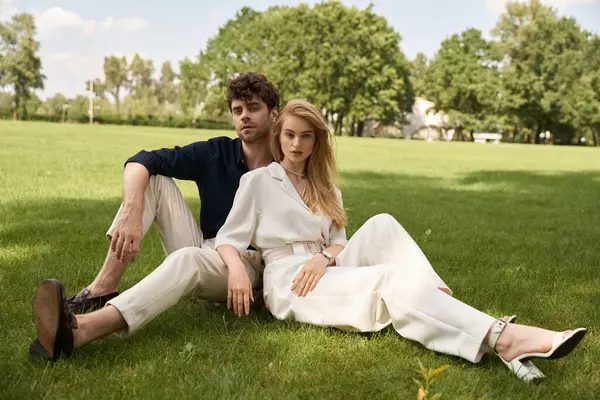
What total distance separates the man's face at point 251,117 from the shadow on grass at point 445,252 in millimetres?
1114

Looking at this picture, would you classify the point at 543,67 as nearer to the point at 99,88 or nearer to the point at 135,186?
the point at 135,186

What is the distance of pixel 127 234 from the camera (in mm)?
3455

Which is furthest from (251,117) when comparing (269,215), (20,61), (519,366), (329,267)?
(20,61)

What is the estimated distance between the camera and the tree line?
56.0m

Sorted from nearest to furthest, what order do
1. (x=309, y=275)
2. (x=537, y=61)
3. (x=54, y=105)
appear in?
(x=309, y=275)
(x=537, y=61)
(x=54, y=105)

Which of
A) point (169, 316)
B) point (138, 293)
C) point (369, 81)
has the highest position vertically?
point (369, 81)

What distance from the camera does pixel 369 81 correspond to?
185 ft

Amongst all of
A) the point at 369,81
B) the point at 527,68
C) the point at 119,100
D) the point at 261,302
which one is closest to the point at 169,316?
the point at 261,302

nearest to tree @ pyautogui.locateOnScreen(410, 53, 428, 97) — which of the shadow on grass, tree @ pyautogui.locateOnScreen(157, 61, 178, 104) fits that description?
tree @ pyautogui.locateOnScreen(157, 61, 178, 104)

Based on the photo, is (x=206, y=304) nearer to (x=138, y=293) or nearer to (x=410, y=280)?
(x=138, y=293)

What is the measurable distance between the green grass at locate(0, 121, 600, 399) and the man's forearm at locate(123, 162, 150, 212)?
27.0 inches

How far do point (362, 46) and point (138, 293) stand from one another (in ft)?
183

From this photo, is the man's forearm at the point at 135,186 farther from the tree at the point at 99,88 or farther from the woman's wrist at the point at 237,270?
the tree at the point at 99,88

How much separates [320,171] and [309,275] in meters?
0.70
